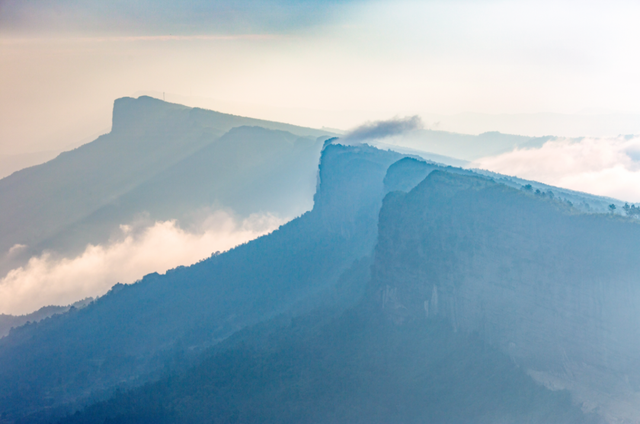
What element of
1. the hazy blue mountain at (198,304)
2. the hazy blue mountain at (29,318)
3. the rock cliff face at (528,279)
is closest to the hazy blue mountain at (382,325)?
the rock cliff face at (528,279)

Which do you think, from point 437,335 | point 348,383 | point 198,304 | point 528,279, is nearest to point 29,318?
point 198,304

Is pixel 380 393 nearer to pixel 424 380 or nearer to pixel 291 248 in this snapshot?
pixel 424 380

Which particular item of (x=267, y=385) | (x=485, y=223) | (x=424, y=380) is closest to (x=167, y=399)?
(x=267, y=385)

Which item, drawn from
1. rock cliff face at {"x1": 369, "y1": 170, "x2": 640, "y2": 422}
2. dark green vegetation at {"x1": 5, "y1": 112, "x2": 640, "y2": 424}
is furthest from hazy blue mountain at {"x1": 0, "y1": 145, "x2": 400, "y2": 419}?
rock cliff face at {"x1": 369, "y1": 170, "x2": 640, "y2": 422}

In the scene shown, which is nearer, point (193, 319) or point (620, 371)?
point (620, 371)

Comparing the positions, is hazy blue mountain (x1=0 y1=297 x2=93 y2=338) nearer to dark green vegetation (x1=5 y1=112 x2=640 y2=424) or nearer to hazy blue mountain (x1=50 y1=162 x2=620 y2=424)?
dark green vegetation (x1=5 y1=112 x2=640 y2=424)
